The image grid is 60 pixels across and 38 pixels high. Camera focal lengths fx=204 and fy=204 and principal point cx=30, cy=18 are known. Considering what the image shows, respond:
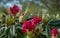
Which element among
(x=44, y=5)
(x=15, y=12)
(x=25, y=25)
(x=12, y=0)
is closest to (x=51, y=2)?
(x=44, y=5)

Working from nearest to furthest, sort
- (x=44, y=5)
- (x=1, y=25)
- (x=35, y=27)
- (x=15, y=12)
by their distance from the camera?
(x=35, y=27), (x=1, y=25), (x=15, y=12), (x=44, y=5)

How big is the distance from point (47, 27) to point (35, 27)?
0.20 metres

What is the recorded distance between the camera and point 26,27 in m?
1.63

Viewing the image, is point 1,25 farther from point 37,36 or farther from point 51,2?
point 51,2

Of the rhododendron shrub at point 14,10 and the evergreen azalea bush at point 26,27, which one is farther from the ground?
the rhododendron shrub at point 14,10

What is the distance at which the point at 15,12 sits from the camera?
205cm

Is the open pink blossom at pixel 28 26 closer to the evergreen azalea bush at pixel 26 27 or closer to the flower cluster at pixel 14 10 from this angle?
the evergreen azalea bush at pixel 26 27

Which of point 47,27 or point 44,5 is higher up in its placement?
point 47,27

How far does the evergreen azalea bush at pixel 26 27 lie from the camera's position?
1.65m

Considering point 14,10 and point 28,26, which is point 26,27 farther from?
point 14,10

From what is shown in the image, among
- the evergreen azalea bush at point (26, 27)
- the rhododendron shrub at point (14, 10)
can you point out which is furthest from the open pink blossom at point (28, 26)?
the rhododendron shrub at point (14, 10)

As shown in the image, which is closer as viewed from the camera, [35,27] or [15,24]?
[35,27]

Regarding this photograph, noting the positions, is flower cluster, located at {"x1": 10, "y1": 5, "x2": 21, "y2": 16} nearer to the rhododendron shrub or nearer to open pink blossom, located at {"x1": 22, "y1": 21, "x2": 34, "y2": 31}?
the rhododendron shrub

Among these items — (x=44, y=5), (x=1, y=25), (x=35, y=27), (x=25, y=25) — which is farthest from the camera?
(x=44, y=5)
